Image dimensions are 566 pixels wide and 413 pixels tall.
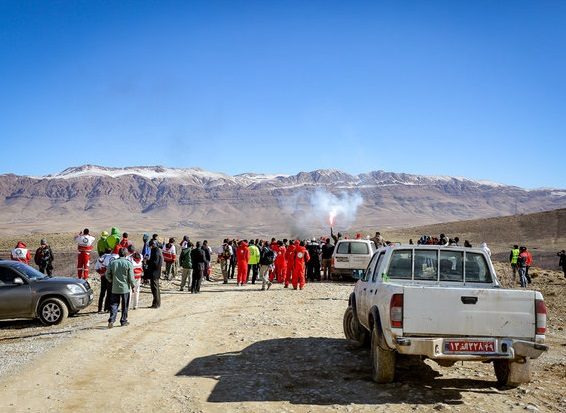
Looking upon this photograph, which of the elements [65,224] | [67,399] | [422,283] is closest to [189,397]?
[67,399]

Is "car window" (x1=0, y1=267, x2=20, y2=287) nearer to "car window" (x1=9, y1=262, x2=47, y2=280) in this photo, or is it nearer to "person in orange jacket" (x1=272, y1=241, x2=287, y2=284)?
"car window" (x1=9, y1=262, x2=47, y2=280)

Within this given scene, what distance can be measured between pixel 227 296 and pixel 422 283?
1144 cm

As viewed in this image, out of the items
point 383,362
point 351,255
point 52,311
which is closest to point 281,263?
point 351,255

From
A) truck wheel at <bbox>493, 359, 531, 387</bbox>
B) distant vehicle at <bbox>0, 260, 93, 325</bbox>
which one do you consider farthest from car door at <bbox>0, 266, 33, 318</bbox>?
truck wheel at <bbox>493, 359, 531, 387</bbox>

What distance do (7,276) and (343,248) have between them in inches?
521

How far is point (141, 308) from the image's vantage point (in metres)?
16.2

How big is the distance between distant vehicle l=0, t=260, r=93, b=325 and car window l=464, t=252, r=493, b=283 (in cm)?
992

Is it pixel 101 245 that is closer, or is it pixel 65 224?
pixel 101 245

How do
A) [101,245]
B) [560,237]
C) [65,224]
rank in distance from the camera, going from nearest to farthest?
[101,245] → [560,237] → [65,224]

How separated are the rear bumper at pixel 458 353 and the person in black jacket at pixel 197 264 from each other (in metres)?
12.9

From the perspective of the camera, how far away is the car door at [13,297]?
13.8 metres

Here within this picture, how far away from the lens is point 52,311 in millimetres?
14148

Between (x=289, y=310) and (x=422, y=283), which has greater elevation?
(x=422, y=283)

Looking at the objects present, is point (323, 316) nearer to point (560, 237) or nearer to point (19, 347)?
point (19, 347)
